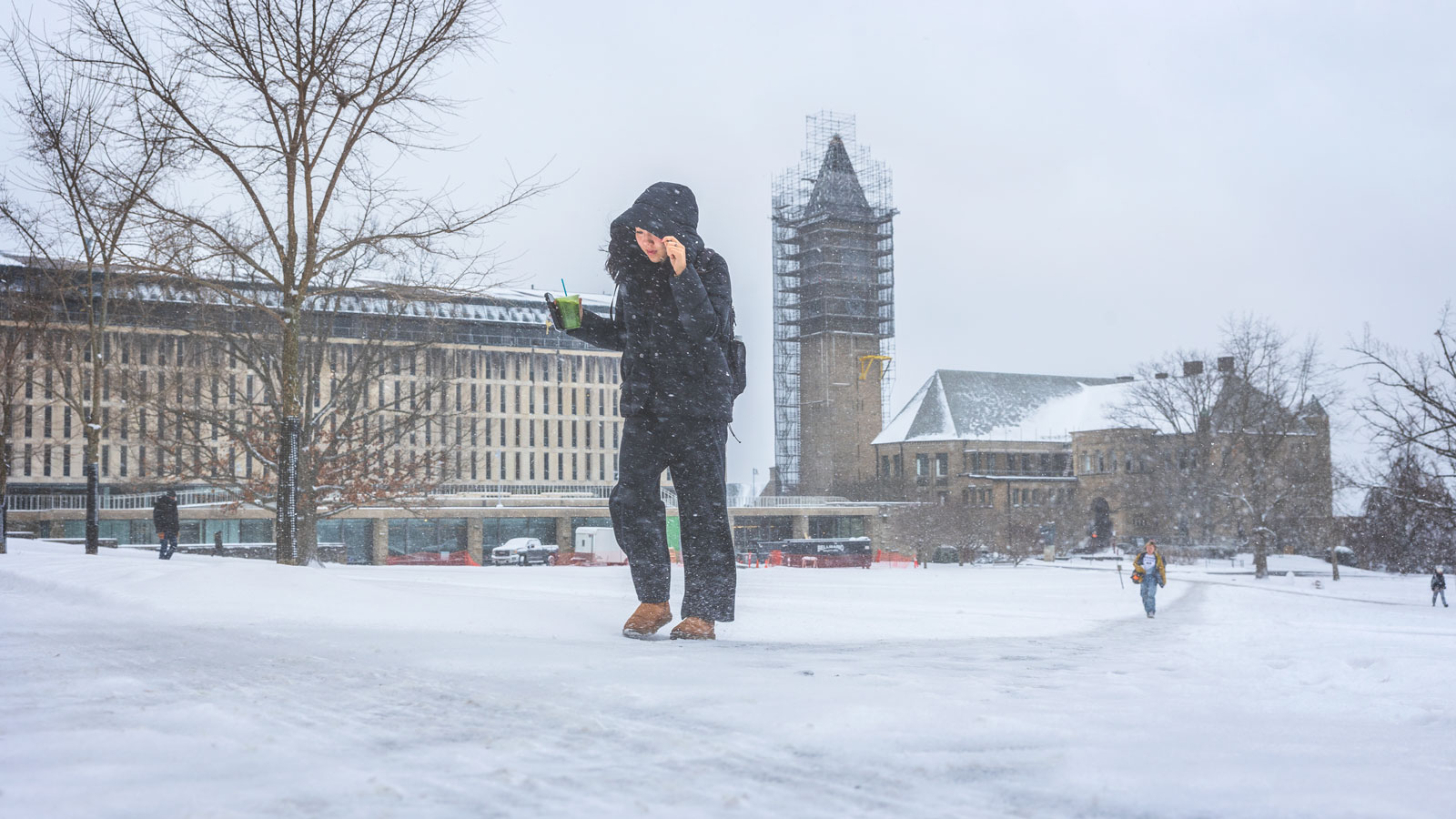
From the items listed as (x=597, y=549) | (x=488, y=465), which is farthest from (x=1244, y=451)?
(x=488, y=465)

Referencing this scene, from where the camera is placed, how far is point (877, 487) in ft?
313

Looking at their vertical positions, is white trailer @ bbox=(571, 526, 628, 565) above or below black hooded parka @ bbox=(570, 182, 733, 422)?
below

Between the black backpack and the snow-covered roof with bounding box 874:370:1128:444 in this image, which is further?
the snow-covered roof with bounding box 874:370:1128:444

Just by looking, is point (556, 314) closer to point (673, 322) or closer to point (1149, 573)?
point (673, 322)

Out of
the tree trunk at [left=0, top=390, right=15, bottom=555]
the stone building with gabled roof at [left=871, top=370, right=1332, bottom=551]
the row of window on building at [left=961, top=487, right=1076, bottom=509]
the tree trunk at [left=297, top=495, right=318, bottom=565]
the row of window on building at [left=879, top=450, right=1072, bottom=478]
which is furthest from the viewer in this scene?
the row of window on building at [left=879, top=450, right=1072, bottom=478]

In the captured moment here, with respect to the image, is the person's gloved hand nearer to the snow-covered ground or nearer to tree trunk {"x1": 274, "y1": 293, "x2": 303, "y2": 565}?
the snow-covered ground

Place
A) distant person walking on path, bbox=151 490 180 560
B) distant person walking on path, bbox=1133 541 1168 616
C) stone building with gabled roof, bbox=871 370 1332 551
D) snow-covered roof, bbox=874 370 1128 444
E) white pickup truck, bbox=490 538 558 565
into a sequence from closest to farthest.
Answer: distant person walking on path, bbox=1133 541 1168 616 < distant person walking on path, bbox=151 490 180 560 < white pickup truck, bbox=490 538 558 565 < stone building with gabled roof, bbox=871 370 1332 551 < snow-covered roof, bbox=874 370 1128 444

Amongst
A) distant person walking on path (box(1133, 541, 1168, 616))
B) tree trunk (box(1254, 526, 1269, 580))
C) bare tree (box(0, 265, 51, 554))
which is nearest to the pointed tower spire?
tree trunk (box(1254, 526, 1269, 580))

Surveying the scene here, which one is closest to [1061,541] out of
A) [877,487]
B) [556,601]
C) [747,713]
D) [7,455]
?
[877,487]

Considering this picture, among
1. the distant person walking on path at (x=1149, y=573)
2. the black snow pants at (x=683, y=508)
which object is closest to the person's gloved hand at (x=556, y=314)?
the black snow pants at (x=683, y=508)

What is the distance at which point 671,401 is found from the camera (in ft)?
19.7

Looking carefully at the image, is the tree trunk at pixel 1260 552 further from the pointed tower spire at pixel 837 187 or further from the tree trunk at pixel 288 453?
the pointed tower spire at pixel 837 187

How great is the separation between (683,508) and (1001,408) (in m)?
93.7

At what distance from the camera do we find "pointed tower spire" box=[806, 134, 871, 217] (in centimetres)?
9919
